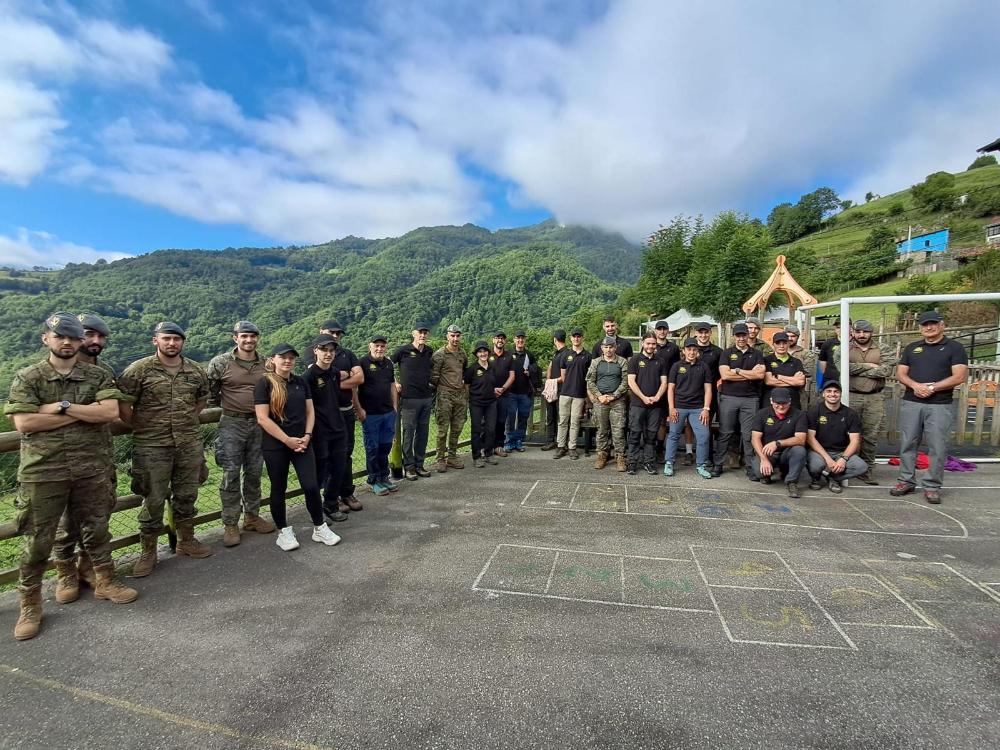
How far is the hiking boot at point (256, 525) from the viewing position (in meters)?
4.66

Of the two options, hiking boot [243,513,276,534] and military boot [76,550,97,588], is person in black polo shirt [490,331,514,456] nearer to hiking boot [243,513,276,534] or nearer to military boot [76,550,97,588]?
hiking boot [243,513,276,534]

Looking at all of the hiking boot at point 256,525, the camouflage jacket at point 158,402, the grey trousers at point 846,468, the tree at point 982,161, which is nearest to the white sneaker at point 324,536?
the hiking boot at point 256,525

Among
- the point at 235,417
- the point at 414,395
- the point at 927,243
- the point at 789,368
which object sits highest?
the point at 927,243

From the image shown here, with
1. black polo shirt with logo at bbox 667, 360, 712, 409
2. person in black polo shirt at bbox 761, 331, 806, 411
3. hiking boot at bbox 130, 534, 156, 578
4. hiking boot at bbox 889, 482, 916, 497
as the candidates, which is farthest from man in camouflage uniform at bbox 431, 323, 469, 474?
hiking boot at bbox 889, 482, 916, 497

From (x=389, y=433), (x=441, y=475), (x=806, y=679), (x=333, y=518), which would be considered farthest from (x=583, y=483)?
(x=806, y=679)

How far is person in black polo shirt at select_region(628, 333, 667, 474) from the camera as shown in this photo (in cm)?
653

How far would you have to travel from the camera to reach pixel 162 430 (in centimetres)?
385

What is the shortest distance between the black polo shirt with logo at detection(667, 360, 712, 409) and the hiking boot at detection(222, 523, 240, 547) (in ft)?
17.7

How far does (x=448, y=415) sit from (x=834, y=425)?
4964 millimetres

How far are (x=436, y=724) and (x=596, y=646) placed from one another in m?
1.06

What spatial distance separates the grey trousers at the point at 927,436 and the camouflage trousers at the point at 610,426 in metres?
3.26

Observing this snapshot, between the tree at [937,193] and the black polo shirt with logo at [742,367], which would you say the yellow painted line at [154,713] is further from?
the tree at [937,193]

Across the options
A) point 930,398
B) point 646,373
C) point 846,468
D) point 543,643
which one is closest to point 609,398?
point 646,373

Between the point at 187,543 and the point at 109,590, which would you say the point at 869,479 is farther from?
the point at 109,590
